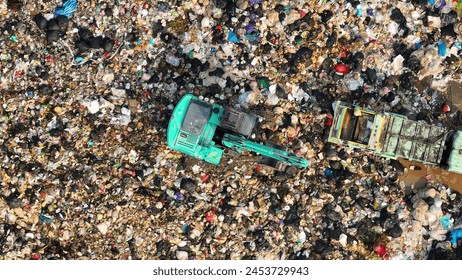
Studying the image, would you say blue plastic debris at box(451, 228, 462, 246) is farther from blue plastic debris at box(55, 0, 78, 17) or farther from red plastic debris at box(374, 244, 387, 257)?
blue plastic debris at box(55, 0, 78, 17)

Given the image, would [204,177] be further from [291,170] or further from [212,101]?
[291,170]

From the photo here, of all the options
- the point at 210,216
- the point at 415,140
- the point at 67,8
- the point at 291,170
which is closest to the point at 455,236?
the point at 415,140

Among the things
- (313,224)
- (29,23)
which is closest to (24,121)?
(29,23)

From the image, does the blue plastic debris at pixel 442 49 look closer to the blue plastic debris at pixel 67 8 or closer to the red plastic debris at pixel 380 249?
the red plastic debris at pixel 380 249

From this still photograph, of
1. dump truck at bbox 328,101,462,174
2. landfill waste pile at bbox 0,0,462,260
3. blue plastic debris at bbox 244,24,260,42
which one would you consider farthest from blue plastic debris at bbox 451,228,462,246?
blue plastic debris at bbox 244,24,260,42

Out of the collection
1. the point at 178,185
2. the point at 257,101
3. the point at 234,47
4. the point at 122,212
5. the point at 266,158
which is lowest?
the point at 122,212

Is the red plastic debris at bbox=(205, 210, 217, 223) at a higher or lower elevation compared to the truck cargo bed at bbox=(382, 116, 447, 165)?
lower

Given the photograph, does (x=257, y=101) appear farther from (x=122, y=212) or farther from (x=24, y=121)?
(x=24, y=121)
